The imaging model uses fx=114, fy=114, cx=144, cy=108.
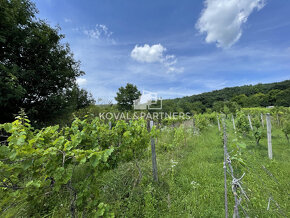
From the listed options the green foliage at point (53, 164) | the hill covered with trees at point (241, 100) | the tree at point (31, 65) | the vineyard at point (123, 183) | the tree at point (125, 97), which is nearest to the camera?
the green foliage at point (53, 164)

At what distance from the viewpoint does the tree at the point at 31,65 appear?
4.54m

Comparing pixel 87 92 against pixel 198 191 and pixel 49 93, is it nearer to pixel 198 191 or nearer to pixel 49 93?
pixel 49 93

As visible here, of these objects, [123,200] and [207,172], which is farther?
[207,172]

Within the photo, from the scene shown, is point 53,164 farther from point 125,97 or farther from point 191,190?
point 125,97

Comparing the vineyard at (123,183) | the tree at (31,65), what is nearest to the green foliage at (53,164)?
the vineyard at (123,183)

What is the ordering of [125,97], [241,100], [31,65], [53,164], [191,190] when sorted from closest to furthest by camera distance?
Answer: [53,164], [191,190], [31,65], [125,97], [241,100]

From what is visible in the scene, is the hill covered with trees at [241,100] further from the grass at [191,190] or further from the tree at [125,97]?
the grass at [191,190]

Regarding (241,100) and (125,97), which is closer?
(125,97)

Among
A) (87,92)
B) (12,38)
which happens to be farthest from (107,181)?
(87,92)

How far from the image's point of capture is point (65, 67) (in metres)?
7.25

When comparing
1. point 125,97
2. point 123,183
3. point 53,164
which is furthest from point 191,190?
point 125,97

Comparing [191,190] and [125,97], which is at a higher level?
[125,97]

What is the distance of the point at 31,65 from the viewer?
19.2ft

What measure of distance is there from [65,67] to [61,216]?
791 centimetres
